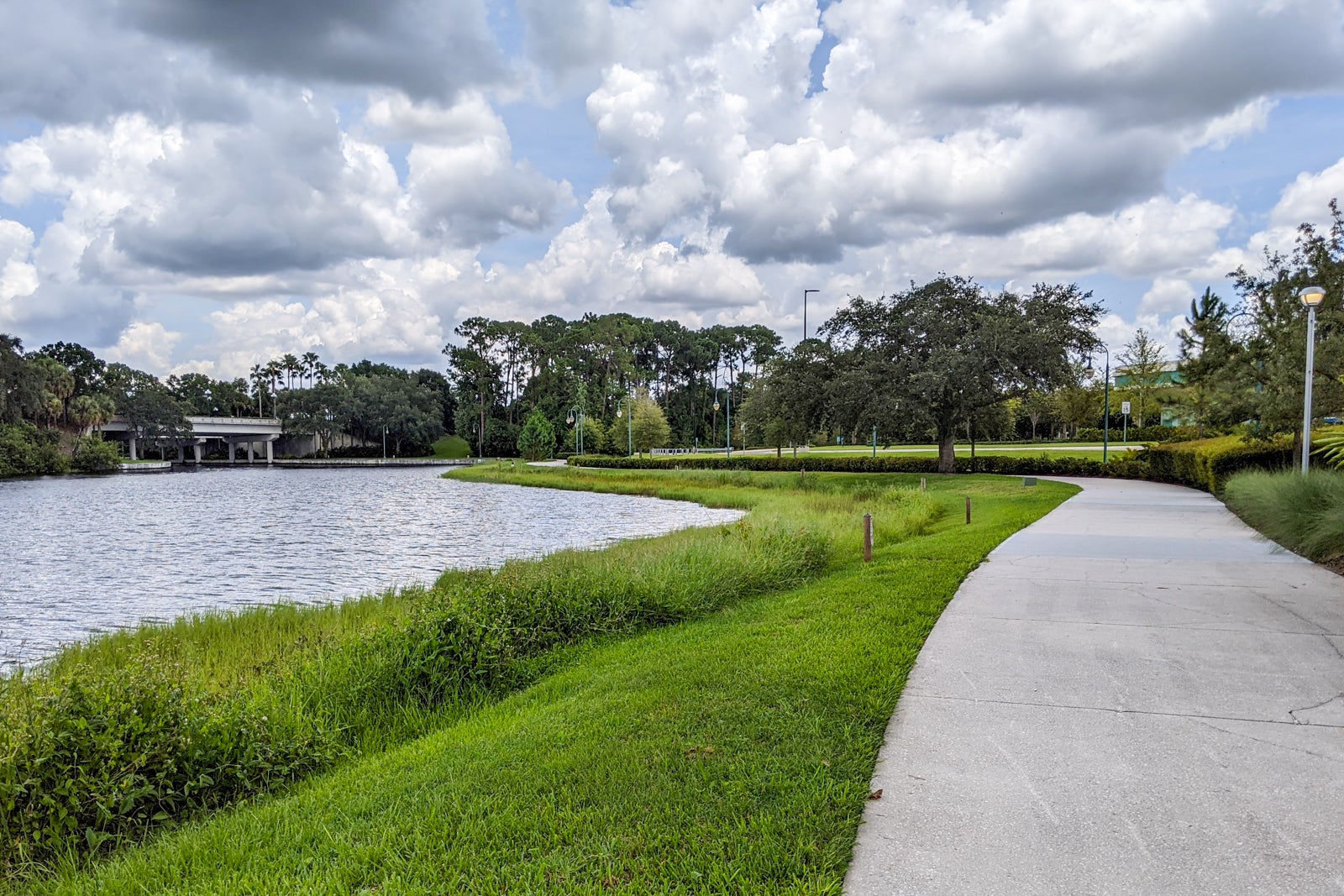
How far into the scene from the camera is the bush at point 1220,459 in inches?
787

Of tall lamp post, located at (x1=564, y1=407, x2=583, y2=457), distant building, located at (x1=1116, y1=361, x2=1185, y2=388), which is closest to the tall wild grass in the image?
distant building, located at (x1=1116, y1=361, x2=1185, y2=388)

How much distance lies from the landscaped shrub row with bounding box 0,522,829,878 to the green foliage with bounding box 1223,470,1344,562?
24.0 feet

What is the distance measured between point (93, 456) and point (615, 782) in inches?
3042

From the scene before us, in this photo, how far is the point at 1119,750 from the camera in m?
4.09

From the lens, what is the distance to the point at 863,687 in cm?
508

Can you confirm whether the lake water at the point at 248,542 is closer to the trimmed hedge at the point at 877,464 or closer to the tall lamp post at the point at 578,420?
the trimmed hedge at the point at 877,464

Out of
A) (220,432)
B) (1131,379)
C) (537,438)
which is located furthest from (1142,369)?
(220,432)

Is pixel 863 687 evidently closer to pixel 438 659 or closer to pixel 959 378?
pixel 438 659

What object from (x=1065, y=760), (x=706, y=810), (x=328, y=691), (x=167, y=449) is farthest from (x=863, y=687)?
(x=167, y=449)

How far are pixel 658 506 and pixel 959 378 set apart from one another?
11844 millimetres

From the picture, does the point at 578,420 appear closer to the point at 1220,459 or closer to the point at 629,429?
the point at 629,429

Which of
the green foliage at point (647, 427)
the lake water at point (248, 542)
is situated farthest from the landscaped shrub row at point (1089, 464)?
the green foliage at point (647, 427)

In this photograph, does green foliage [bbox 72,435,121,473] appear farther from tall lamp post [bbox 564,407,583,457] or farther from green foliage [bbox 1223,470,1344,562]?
green foliage [bbox 1223,470,1344,562]

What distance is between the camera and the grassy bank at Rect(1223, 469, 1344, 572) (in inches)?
387
